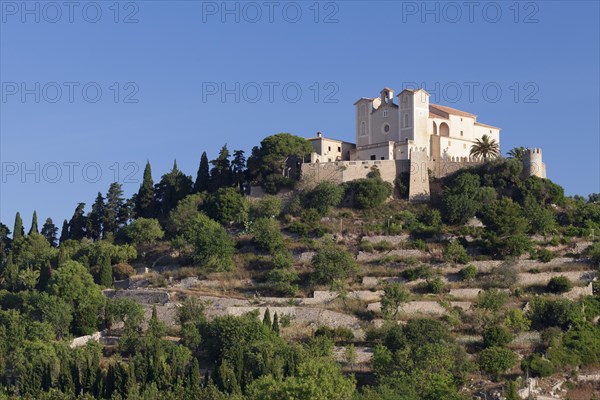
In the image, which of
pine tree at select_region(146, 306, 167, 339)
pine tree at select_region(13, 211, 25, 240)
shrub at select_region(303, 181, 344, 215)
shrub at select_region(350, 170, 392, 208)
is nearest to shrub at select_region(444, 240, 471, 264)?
shrub at select_region(350, 170, 392, 208)

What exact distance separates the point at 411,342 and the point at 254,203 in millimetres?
19584

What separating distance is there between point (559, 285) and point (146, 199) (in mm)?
→ 25977

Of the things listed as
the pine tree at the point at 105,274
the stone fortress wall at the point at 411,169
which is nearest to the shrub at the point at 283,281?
the pine tree at the point at 105,274

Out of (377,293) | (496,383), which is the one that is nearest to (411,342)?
(496,383)

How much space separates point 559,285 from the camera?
55.5m

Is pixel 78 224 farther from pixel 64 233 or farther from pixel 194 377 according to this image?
pixel 194 377

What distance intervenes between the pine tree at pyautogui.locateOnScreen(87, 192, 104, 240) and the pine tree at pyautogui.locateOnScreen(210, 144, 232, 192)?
21.6 ft

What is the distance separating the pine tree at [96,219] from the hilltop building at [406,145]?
12312 millimetres

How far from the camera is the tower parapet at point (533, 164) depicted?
2608 inches

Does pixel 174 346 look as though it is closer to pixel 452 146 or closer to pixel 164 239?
pixel 164 239

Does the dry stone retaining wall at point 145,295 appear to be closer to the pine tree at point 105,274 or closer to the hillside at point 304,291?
the hillside at point 304,291

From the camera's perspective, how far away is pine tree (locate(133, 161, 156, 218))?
71812mm

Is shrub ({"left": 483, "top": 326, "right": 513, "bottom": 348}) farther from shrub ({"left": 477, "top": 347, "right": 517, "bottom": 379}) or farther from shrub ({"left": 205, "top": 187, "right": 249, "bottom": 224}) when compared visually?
shrub ({"left": 205, "top": 187, "right": 249, "bottom": 224})

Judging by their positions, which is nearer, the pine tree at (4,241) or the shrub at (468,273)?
the shrub at (468,273)
